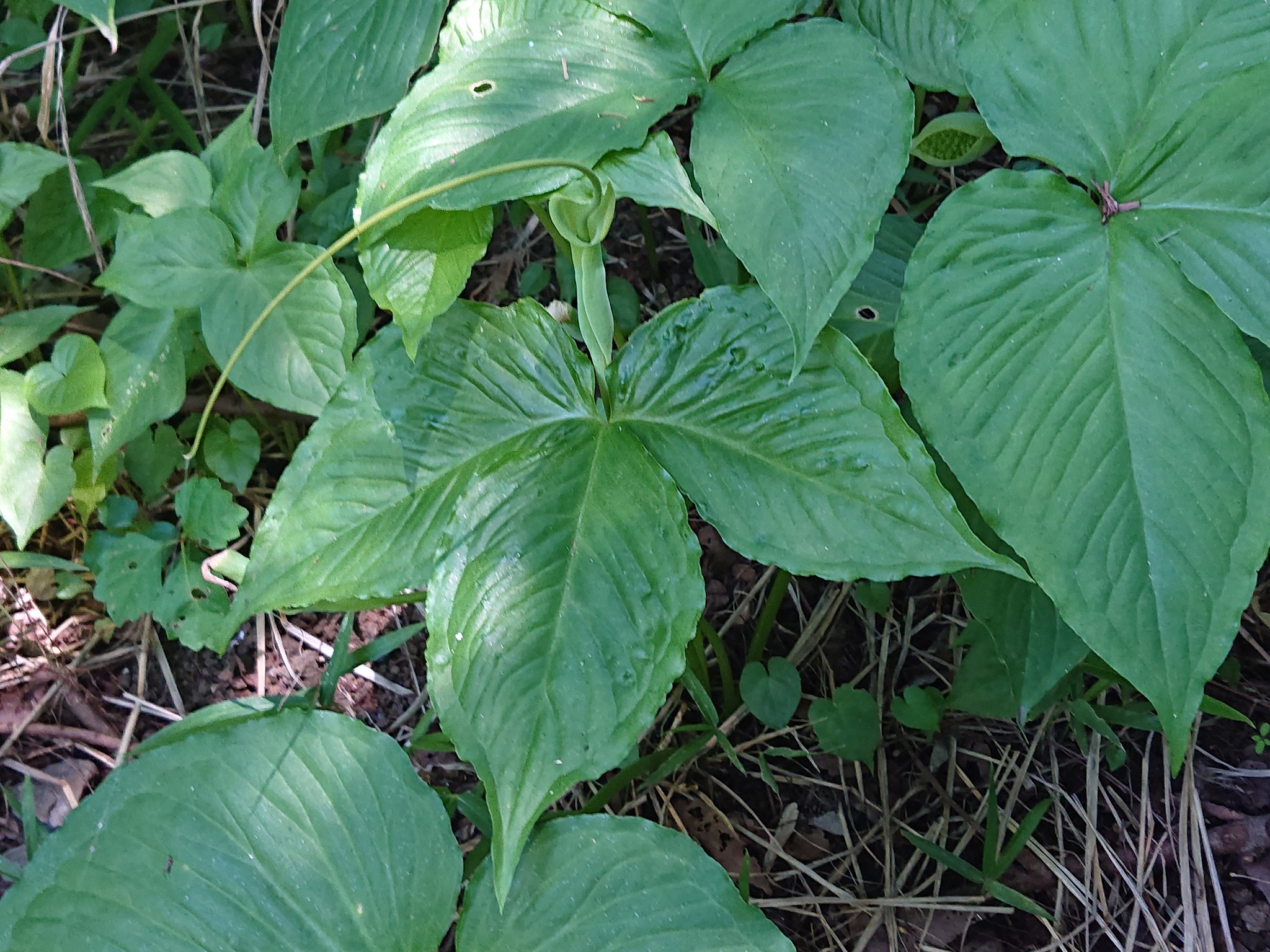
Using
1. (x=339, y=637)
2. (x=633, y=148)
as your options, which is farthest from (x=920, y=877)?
(x=633, y=148)

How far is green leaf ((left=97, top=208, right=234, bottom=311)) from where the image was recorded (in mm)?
1100

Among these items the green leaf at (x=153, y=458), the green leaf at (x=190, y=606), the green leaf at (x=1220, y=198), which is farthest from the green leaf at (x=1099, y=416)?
the green leaf at (x=153, y=458)

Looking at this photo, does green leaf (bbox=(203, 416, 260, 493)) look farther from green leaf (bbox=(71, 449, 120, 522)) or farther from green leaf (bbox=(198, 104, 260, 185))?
green leaf (bbox=(198, 104, 260, 185))

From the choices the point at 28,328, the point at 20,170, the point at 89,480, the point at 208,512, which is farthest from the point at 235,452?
the point at 20,170

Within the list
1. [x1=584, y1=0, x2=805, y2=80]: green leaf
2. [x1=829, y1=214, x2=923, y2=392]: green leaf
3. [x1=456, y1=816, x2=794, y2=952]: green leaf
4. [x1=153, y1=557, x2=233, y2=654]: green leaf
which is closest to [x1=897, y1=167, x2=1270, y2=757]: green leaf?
[x1=829, y1=214, x2=923, y2=392]: green leaf

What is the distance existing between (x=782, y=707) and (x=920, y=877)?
0.80 feet

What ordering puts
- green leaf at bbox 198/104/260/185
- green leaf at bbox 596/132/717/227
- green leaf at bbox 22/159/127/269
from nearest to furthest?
green leaf at bbox 596/132/717/227, green leaf at bbox 198/104/260/185, green leaf at bbox 22/159/127/269

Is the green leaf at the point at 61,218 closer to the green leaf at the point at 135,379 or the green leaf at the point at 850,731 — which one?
the green leaf at the point at 135,379

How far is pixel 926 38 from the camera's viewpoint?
2.87 ft

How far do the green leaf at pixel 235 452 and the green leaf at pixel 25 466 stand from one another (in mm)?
172

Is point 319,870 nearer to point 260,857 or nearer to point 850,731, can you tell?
point 260,857

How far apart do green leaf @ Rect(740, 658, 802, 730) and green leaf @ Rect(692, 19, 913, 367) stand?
1.70 feet

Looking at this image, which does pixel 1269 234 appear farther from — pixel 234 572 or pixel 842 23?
pixel 234 572

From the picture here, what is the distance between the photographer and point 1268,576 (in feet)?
3.37
